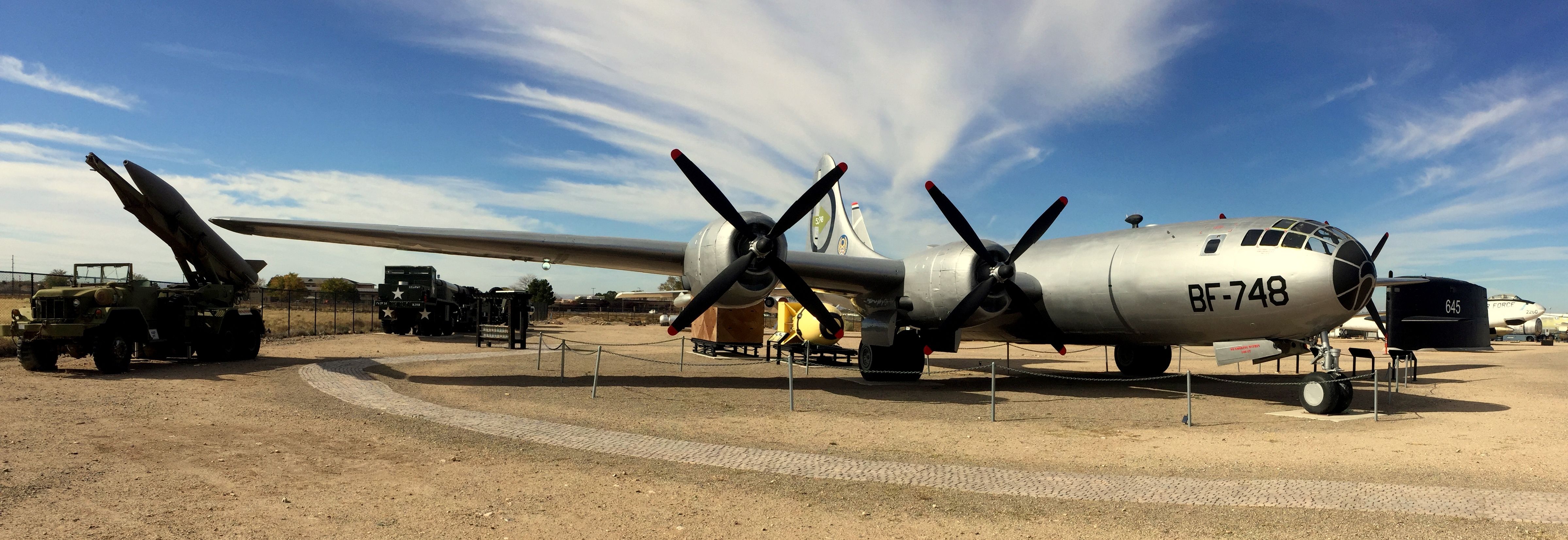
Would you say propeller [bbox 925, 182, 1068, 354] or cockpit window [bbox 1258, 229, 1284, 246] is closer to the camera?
cockpit window [bbox 1258, 229, 1284, 246]

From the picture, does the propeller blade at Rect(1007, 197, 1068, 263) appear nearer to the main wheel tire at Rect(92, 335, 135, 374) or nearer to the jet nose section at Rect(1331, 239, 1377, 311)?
the jet nose section at Rect(1331, 239, 1377, 311)

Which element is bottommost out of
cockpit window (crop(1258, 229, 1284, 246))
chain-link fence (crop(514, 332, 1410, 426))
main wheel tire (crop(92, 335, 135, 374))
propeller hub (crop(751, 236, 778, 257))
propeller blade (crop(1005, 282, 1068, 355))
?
chain-link fence (crop(514, 332, 1410, 426))

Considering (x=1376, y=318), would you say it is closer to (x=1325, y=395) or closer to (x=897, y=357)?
(x=1325, y=395)

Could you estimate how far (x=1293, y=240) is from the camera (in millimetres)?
12289

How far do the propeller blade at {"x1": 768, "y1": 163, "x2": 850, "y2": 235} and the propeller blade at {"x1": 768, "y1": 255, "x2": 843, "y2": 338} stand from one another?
7.1 inches

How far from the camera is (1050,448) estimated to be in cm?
912

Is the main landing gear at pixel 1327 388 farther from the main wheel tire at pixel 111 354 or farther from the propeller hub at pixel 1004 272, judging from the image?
the main wheel tire at pixel 111 354

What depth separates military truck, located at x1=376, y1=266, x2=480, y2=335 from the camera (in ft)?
110

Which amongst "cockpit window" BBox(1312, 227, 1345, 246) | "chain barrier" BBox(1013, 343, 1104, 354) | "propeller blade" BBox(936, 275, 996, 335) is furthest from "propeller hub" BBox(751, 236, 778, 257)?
"chain barrier" BBox(1013, 343, 1104, 354)

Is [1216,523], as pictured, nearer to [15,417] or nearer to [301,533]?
[301,533]

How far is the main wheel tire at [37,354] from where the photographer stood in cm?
1470

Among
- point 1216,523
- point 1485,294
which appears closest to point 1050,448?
point 1216,523

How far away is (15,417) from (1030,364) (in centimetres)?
2328

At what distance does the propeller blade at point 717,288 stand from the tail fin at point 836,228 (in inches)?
345
